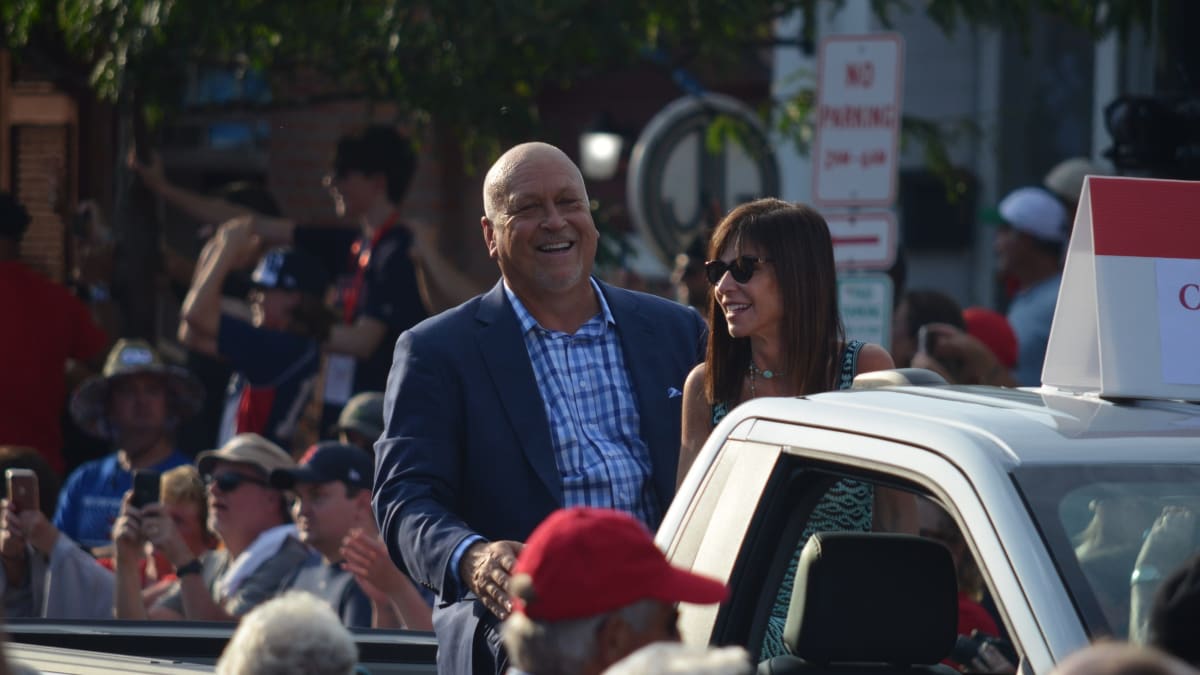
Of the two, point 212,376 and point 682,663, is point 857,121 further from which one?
point 682,663

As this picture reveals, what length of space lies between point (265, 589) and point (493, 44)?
3188 millimetres

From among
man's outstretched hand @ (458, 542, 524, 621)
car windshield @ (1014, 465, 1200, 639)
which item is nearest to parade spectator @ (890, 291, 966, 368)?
man's outstretched hand @ (458, 542, 524, 621)

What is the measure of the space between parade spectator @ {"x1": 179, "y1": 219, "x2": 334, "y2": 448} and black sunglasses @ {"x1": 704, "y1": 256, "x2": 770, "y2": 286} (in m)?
3.92

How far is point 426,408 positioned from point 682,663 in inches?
84.3

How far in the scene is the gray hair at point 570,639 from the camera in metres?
2.94

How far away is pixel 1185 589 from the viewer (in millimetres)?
2500

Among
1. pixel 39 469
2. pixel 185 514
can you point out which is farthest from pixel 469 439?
pixel 39 469

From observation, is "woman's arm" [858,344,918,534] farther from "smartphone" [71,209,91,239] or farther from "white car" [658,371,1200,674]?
"smartphone" [71,209,91,239]

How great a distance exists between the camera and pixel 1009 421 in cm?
332

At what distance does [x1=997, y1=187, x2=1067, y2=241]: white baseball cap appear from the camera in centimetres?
896

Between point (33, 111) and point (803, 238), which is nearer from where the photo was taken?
point (803, 238)

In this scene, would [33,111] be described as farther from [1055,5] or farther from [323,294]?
[1055,5]

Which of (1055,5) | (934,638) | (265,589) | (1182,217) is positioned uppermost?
(1055,5)

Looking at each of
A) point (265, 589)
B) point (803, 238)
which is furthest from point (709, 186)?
point (803, 238)
